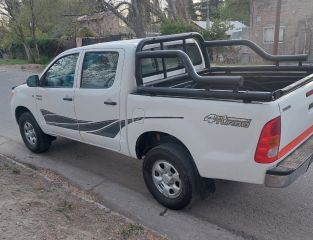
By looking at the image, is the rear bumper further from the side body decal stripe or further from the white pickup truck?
the side body decal stripe

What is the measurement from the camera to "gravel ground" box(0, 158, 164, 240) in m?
3.35

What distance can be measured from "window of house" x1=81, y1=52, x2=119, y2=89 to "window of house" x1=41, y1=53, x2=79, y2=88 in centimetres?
26

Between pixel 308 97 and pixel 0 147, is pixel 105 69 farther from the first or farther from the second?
pixel 0 147

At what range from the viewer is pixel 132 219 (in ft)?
Result: 12.5

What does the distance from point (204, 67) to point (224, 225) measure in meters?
2.55

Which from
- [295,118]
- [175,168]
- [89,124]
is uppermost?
[295,118]

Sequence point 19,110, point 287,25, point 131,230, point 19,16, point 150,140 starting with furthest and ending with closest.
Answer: point 19,16 < point 287,25 < point 19,110 < point 150,140 < point 131,230

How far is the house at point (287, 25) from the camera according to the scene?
2234 centimetres

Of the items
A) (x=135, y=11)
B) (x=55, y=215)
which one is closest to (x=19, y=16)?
(x=135, y=11)

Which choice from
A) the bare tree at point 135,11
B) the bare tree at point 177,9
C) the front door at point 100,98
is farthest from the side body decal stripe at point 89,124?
the bare tree at point 177,9

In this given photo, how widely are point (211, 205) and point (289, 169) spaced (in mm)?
1205

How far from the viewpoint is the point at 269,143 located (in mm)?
3045

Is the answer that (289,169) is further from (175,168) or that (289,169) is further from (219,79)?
(175,168)

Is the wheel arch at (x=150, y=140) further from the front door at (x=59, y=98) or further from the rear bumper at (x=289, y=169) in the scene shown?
the front door at (x=59, y=98)
